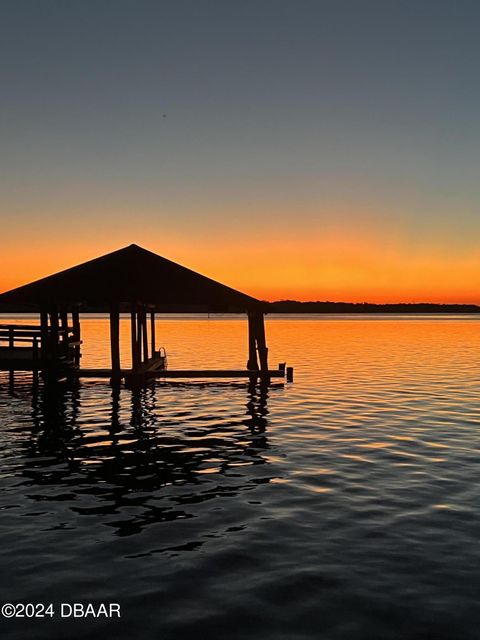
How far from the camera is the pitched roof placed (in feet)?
85.5

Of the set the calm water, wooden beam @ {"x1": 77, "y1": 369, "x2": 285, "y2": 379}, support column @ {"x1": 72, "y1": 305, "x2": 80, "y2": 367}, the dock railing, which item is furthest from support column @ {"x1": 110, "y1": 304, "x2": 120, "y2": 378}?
support column @ {"x1": 72, "y1": 305, "x2": 80, "y2": 367}

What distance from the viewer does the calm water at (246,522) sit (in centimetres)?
683

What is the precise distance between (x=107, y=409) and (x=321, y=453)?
32.6ft

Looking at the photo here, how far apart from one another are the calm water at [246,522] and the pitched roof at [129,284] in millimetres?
6335

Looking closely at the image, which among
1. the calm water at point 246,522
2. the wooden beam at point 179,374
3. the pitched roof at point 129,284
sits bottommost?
the calm water at point 246,522

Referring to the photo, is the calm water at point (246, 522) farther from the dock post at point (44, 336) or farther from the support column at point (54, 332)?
the support column at point (54, 332)

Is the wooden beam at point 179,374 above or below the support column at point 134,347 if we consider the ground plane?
below

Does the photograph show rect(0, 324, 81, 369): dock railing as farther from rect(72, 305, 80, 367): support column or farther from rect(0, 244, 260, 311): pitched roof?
rect(0, 244, 260, 311): pitched roof

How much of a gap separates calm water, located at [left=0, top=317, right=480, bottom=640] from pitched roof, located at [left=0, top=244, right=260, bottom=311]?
6335mm

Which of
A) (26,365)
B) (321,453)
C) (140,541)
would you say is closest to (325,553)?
(140,541)

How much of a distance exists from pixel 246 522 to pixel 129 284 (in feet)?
58.0

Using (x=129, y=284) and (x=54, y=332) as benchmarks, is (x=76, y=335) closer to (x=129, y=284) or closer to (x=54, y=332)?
(x=54, y=332)

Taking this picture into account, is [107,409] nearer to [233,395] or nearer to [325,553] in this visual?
[233,395]

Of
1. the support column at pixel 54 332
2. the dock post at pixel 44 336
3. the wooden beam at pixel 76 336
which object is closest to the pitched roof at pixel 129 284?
the dock post at pixel 44 336
